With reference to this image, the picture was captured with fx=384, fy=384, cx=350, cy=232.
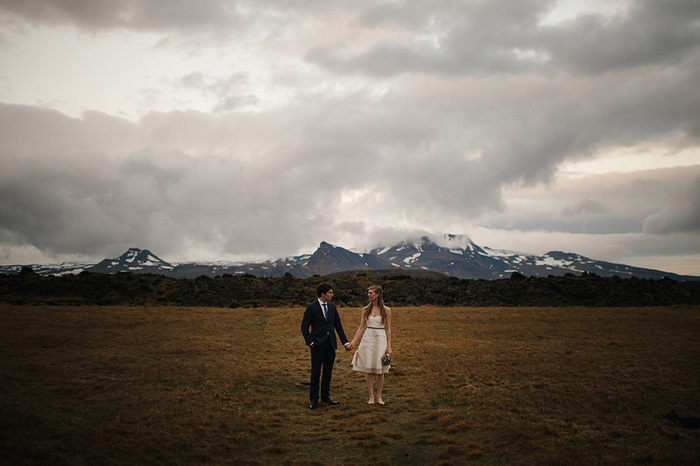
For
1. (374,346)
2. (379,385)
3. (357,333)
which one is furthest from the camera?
(379,385)

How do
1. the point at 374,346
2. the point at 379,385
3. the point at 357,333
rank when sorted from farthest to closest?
the point at 379,385
the point at 357,333
the point at 374,346

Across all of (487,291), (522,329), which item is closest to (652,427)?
(522,329)

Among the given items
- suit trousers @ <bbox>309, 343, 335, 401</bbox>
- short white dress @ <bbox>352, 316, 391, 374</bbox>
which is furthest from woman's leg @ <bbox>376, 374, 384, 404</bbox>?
suit trousers @ <bbox>309, 343, 335, 401</bbox>

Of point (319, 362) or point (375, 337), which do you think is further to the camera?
point (319, 362)

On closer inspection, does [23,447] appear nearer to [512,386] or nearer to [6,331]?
[512,386]

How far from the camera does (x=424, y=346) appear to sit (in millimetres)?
21797

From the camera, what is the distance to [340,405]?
11297 mm

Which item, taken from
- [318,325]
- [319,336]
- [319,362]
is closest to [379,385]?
[319,362]

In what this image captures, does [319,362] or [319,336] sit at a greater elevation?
[319,336]

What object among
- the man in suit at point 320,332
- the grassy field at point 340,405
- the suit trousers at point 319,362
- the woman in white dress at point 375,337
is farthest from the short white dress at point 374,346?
the grassy field at point 340,405

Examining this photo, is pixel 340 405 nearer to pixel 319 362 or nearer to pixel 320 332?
pixel 319 362

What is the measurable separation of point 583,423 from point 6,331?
83.0ft

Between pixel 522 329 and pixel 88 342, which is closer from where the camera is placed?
pixel 88 342

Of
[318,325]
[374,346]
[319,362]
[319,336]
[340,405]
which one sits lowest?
[340,405]
